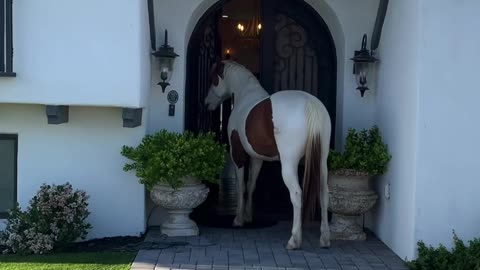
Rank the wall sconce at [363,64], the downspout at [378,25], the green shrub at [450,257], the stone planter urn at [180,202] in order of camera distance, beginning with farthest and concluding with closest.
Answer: the wall sconce at [363,64] < the downspout at [378,25] < the stone planter urn at [180,202] < the green shrub at [450,257]

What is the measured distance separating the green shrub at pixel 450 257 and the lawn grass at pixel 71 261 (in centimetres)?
276

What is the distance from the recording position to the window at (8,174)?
7613 millimetres

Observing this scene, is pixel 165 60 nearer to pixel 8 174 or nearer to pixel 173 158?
pixel 173 158

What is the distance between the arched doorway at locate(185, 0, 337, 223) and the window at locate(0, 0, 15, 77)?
7.93 ft

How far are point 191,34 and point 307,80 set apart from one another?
1672 mm

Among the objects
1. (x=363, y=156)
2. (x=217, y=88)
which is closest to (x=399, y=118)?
(x=363, y=156)

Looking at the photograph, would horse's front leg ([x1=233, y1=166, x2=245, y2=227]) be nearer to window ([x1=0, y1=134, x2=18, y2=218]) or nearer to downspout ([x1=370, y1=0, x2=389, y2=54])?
downspout ([x1=370, y1=0, x2=389, y2=54])

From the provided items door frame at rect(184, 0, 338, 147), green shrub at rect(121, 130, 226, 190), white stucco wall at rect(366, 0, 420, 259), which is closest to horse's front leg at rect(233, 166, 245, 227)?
green shrub at rect(121, 130, 226, 190)

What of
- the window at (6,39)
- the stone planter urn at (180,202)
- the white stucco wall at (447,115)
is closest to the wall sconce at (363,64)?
the white stucco wall at (447,115)

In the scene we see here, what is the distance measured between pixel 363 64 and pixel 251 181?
6.42ft

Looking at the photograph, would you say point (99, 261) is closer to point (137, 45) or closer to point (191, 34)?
point (137, 45)

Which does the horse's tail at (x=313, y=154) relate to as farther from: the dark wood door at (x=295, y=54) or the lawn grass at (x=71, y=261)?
the lawn grass at (x=71, y=261)

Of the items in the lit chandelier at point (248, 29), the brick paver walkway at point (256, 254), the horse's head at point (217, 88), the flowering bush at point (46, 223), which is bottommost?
the brick paver walkway at point (256, 254)

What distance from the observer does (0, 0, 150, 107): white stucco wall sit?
270 inches
